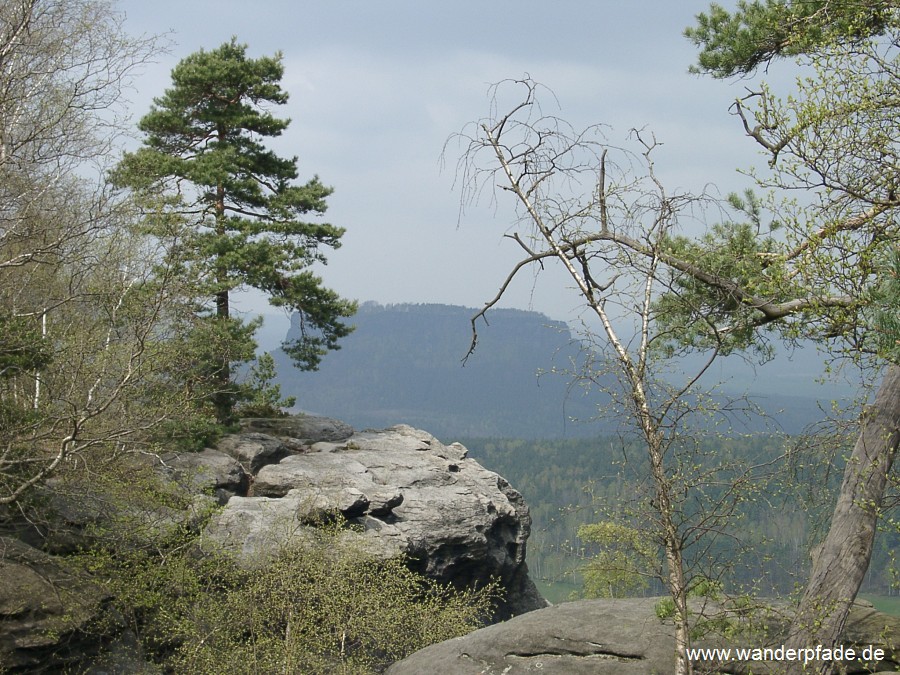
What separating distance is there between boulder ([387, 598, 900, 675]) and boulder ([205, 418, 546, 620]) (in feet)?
23.5

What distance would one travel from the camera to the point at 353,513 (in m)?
19.5

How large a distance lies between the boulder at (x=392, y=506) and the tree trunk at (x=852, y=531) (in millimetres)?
10473

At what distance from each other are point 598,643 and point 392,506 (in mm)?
11877

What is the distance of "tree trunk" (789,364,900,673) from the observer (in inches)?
331

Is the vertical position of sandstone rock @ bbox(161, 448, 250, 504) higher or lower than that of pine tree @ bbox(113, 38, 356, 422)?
lower

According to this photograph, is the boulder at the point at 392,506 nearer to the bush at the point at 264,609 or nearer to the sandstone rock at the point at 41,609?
the bush at the point at 264,609

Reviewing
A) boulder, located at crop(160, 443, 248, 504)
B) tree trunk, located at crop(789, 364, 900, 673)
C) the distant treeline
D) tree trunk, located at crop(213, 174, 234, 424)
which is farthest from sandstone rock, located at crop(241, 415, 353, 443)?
tree trunk, located at crop(789, 364, 900, 673)

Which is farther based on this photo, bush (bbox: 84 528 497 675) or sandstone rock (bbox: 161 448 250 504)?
sandstone rock (bbox: 161 448 250 504)

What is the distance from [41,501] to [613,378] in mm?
10676

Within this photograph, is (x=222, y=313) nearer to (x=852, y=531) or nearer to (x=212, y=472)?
(x=212, y=472)

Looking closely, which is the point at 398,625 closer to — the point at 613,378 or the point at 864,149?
the point at 613,378

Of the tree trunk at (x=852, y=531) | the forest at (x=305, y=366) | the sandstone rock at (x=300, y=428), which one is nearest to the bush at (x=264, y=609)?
the forest at (x=305, y=366)

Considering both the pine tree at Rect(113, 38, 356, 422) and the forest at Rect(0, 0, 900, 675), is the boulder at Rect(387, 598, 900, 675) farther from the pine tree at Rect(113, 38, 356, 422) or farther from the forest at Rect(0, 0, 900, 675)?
the pine tree at Rect(113, 38, 356, 422)

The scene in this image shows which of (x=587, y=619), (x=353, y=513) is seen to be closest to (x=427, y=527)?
(x=353, y=513)
